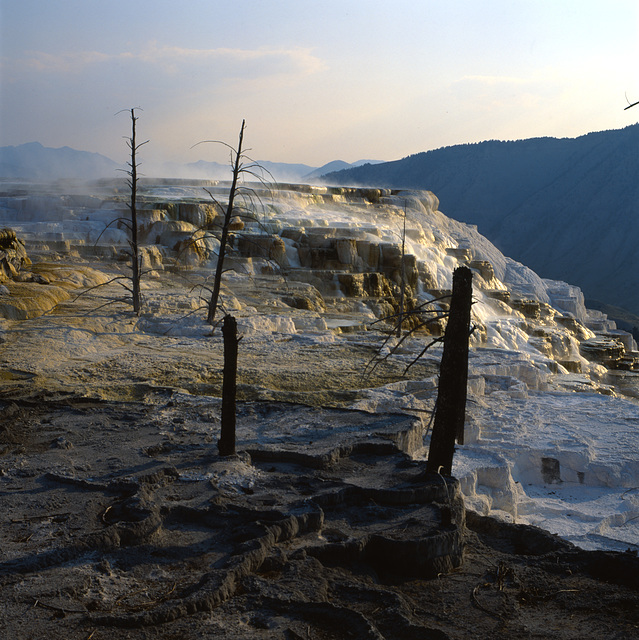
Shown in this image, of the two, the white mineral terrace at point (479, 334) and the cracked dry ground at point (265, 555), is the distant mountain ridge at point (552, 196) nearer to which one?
the white mineral terrace at point (479, 334)

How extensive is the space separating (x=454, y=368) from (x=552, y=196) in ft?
328

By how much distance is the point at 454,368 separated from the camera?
19.8ft

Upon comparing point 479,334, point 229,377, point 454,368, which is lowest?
point 479,334

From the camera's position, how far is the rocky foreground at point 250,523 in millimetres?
4355

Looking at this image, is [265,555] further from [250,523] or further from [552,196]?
[552,196]

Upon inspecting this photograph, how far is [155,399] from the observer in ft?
29.3

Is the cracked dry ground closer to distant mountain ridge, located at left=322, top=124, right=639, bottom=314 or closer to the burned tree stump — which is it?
the burned tree stump

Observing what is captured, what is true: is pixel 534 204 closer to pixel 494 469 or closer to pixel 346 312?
pixel 346 312

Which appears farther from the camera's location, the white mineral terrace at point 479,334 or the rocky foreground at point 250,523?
the white mineral terrace at point 479,334

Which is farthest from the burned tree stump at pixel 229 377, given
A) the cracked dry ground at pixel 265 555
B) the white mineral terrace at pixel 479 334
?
the white mineral terrace at pixel 479 334

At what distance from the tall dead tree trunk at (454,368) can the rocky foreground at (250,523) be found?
0.44 metres

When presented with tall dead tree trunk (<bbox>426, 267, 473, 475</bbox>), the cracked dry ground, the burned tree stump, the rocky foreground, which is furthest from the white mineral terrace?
the burned tree stump

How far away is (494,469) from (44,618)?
5.95 m

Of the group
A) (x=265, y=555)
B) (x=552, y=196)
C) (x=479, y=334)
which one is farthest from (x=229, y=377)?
(x=552, y=196)
